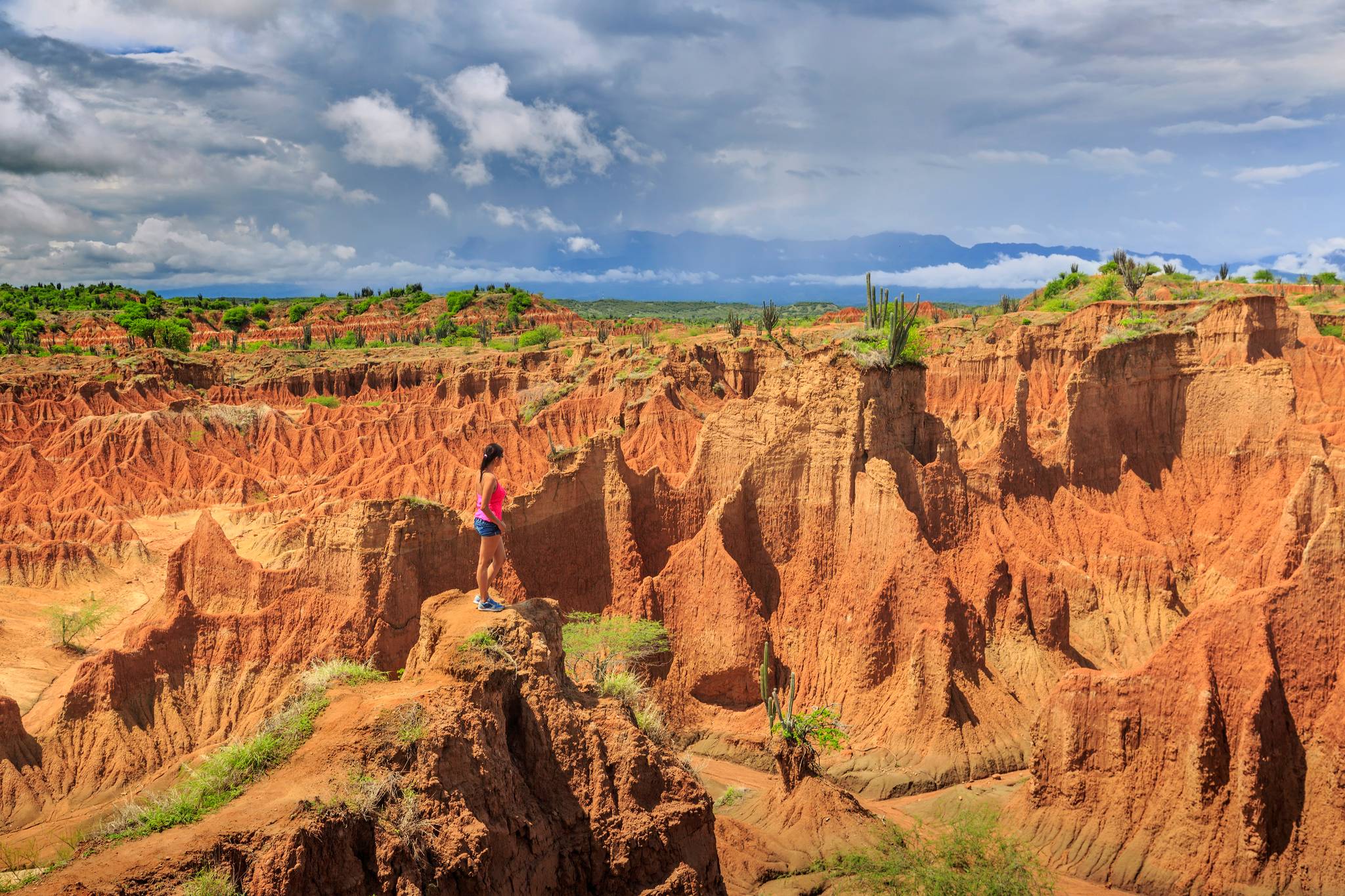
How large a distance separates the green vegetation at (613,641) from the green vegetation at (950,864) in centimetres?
727

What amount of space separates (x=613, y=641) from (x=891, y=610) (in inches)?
283

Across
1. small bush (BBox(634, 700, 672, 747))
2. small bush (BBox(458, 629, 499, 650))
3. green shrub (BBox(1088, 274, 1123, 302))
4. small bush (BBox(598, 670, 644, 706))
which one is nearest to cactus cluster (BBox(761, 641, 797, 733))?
small bush (BBox(598, 670, 644, 706))

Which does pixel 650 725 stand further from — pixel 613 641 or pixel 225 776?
pixel 613 641

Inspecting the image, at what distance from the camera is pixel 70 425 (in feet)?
199

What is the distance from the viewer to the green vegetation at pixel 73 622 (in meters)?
32.7

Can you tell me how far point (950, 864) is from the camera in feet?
56.7

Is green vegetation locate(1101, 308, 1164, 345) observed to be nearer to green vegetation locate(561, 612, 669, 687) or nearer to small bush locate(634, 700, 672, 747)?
green vegetation locate(561, 612, 669, 687)

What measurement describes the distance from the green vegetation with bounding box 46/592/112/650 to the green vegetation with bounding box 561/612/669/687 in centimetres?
2015

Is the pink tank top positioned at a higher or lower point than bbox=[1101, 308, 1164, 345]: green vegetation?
lower

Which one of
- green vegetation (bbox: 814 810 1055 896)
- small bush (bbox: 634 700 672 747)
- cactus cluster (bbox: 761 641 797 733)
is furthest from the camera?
cactus cluster (bbox: 761 641 797 733)

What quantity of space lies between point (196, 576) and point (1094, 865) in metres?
21.5

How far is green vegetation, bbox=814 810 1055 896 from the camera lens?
16.2 metres

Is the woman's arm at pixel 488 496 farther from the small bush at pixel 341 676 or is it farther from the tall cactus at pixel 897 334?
the tall cactus at pixel 897 334

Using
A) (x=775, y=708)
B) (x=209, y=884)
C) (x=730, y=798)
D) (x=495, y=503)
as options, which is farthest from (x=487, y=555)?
(x=730, y=798)
